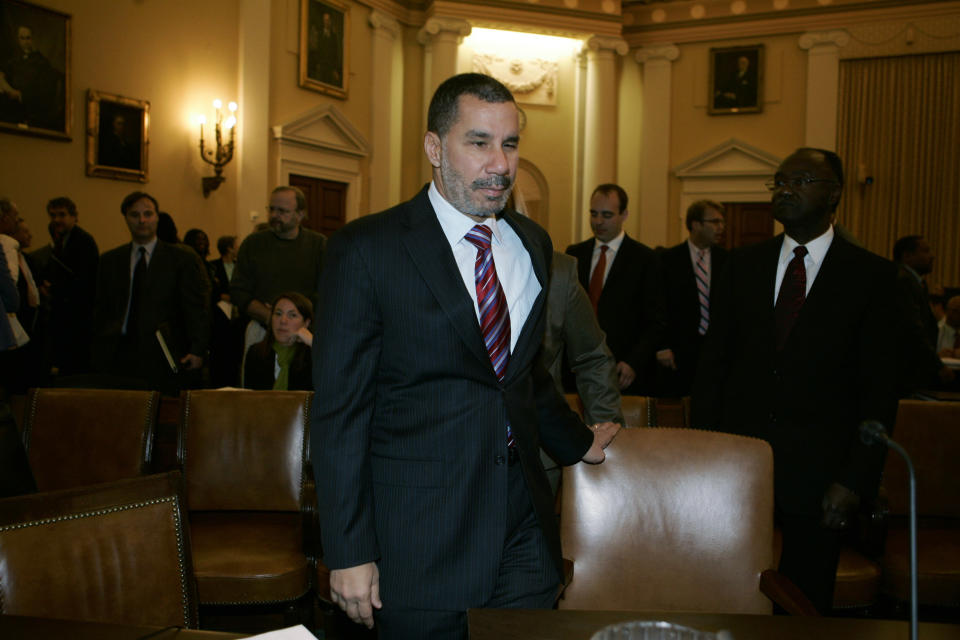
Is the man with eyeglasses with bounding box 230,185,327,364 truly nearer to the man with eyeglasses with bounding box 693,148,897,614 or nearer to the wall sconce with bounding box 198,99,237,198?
the man with eyeglasses with bounding box 693,148,897,614

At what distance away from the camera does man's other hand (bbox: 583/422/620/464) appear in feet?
6.86

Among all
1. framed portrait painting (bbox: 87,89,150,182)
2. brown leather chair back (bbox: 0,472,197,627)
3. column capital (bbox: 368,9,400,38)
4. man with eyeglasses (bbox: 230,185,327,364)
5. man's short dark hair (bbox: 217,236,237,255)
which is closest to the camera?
brown leather chair back (bbox: 0,472,197,627)

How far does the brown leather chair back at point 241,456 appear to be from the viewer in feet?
10.5

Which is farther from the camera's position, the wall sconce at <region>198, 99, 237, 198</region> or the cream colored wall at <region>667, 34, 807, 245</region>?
the cream colored wall at <region>667, 34, 807, 245</region>

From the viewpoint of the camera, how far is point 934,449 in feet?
10.2

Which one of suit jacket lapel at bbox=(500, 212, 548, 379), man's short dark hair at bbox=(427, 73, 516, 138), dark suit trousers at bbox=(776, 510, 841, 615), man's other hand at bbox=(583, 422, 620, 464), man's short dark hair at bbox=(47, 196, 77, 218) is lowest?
dark suit trousers at bbox=(776, 510, 841, 615)

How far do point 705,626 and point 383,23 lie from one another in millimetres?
11543

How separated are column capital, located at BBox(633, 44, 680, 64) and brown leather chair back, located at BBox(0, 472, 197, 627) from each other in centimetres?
1297

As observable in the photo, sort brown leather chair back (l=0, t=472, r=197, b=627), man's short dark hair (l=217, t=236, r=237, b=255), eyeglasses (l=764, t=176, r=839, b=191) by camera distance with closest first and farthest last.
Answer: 1. brown leather chair back (l=0, t=472, r=197, b=627)
2. eyeglasses (l=764, t=176, r=839, b=191)
3. man's short dark hair (l=217, t=236, r=237, b=255)

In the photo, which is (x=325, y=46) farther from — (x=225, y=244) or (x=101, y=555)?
(x=101, y=555)

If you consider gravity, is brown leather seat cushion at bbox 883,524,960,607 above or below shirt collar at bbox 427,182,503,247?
below

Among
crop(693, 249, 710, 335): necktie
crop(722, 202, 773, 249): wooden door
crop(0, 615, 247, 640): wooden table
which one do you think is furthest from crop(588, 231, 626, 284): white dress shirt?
crop(722, 202, 773, 249): wooden door

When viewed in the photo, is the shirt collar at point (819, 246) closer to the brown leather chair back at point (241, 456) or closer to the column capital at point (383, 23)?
the brown leather chair back at point (241, 456)

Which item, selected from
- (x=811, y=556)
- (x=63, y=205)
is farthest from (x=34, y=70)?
(x=811, y=556)
